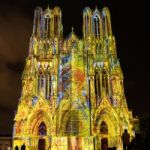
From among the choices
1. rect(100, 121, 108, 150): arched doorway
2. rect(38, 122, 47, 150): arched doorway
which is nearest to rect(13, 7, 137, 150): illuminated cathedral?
→ rect(38, 122, 47, 150): arched doorway

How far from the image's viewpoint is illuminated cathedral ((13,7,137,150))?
33.4 metres

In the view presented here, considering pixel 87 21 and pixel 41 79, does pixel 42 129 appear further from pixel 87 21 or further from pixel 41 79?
pixel 87 21

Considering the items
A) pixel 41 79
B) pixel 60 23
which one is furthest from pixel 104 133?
pixel 60 23

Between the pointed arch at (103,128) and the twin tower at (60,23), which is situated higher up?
the twin tower at (60,23)

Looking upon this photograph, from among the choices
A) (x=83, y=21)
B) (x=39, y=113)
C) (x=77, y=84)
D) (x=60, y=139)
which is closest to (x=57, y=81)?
(x=77, y=84)

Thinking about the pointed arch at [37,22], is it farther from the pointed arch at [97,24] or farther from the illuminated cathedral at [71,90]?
the pointed arch at [97,24]

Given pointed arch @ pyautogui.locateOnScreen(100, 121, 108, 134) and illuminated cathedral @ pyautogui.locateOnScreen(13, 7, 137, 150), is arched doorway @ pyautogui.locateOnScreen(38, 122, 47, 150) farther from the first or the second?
pointed arch @ pyautogui.locateOnScreen(100, 121, 108, 134)

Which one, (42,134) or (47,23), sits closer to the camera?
(42,134)

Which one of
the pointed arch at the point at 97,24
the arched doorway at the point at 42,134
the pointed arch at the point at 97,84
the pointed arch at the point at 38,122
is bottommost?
the arched doorway at the point at 42,134

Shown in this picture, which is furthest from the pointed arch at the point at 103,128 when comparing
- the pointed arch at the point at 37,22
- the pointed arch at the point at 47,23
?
the pointed arch at the point at 37,22

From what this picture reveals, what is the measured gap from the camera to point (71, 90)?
3538cm

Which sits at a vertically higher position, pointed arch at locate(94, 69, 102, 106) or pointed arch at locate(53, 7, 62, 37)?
pointed arch at locate(53, 7, 62, 37)

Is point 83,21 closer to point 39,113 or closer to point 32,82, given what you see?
point 32,82

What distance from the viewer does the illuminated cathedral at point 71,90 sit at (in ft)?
109
